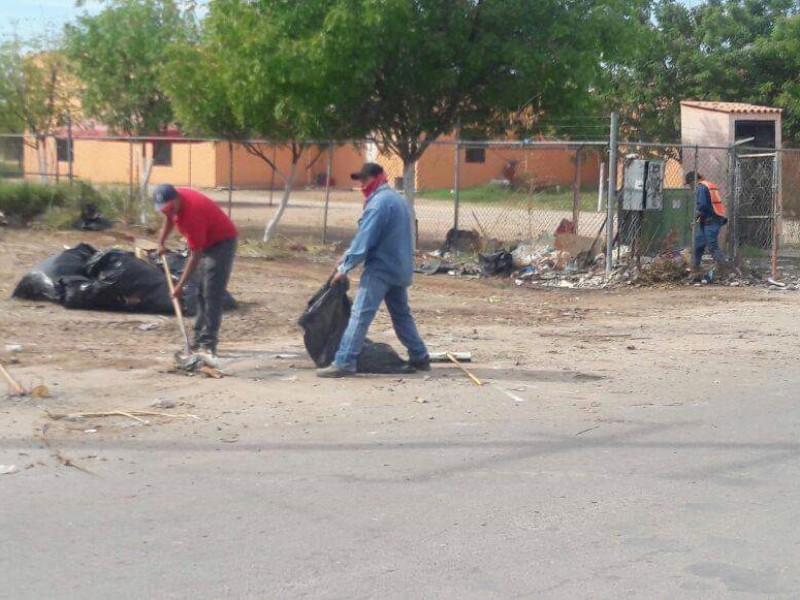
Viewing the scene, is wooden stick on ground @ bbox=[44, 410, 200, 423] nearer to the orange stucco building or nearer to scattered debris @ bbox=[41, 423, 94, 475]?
scattered debris @ bbox=[41, 423, 94, 475]

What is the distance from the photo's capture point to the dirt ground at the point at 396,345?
306 inches

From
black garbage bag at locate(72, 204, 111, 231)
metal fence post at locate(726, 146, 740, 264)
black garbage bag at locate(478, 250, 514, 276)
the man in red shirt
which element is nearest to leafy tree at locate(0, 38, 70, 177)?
black garbage bag at locate(72, 204, 111, 231)

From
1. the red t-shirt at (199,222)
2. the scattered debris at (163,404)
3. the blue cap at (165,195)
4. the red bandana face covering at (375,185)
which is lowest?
the scattered debris at (163,404)

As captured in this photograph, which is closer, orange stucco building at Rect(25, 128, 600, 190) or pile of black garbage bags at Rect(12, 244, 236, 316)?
pile of black garbage bags at Rect(12, 244, 236, 316)

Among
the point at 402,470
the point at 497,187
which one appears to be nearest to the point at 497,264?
the point at 402,470

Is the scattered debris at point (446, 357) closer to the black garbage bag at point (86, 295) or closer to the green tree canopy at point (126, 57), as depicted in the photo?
the black garbage bag at point (86, 295)

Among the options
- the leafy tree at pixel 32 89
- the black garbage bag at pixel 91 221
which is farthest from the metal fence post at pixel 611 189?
the leafy tree at pixel 32 89

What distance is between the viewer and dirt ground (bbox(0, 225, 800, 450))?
25.5 ft

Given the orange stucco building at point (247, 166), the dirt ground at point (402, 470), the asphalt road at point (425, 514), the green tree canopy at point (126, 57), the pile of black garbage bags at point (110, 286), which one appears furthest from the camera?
the orange stucco building at point (247, 166)

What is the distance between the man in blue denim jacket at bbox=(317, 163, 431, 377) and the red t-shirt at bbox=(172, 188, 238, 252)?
1055 mm

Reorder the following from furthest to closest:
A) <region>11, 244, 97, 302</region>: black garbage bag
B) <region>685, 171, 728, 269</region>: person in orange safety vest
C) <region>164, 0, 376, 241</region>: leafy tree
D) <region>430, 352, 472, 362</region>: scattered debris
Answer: <region>164, 0, 376, 241</region>: leafy tree, <region>685, 171, 728, 269</region>: person in orange safety vest, <region>11, 244, 97, 302</region>: black garbage bag, <region>430, 352, 472, 362</region>: scattered debris

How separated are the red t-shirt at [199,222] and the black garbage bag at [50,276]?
2946 mm

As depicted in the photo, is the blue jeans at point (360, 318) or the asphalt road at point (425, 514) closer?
the asphalt road at point (425, 514)

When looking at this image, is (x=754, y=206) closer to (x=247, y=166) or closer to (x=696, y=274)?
(x=696, y=274)
